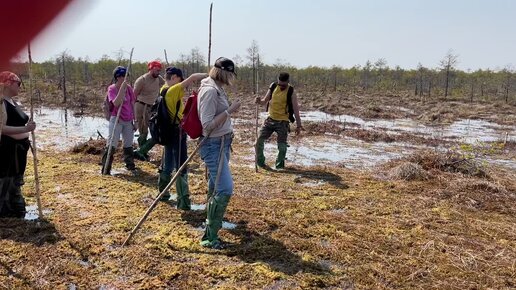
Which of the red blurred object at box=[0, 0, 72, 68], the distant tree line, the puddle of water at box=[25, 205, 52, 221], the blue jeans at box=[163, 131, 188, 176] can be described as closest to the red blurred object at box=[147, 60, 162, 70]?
the blue jeans at box=[163, 131, 188, 176]

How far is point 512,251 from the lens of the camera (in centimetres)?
430

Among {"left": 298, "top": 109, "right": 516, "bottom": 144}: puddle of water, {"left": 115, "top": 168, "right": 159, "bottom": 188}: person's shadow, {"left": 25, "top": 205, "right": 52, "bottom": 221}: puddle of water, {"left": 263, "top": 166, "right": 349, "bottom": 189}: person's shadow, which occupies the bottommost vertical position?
{"left": 298, "top": 109, "right": 516, "bottom": 144}: puddle of water

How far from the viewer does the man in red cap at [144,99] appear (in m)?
7.52

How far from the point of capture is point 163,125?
4781 mm

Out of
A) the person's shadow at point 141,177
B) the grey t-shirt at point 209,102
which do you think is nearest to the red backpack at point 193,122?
the grey t-shirt at point 209,102

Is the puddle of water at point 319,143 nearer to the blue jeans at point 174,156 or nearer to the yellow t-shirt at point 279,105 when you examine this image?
the yellow t-shirt at point 279,105

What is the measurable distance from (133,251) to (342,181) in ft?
13.4

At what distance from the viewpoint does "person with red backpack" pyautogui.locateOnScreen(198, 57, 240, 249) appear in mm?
3803

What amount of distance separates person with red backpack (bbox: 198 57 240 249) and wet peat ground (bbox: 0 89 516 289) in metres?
0.35

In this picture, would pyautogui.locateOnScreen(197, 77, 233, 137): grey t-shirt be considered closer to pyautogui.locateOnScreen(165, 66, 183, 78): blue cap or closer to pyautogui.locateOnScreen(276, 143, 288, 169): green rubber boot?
pyautogui.locateOnScreen(165, 66, 183, 78): blue cap

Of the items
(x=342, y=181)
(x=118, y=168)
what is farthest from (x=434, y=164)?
(x=118, y=168)

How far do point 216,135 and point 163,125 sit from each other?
1.06 metres

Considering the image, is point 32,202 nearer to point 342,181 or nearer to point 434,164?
point 342,181

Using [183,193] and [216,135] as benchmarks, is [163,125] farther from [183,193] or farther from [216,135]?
[216,135]
